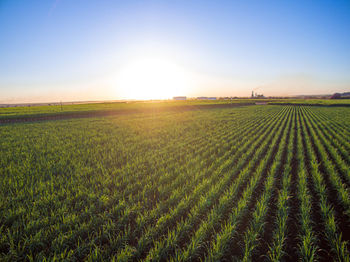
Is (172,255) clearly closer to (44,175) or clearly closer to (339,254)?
(339,254)

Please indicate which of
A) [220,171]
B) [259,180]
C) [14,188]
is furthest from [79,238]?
[259,180]

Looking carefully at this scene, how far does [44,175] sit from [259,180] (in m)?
7.91

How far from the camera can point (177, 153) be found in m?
8.52

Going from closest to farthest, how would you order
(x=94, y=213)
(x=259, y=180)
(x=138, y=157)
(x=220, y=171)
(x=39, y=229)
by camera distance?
(x=39, y=229) < (x=94, y=213) < (x=259, y=180) < (x=220, y=171) < (x=138, y=157)

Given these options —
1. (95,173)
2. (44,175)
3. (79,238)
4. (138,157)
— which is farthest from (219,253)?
(44,175)

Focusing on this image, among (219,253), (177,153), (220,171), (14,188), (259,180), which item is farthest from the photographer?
(177,153)

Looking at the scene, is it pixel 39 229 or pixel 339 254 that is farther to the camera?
pixel 39 229

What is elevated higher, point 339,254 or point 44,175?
point 44,175

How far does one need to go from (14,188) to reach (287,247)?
7441 mm

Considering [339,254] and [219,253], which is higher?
[219,253]

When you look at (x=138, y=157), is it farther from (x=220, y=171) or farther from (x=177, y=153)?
(x=220, y=171)

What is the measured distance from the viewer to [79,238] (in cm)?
295

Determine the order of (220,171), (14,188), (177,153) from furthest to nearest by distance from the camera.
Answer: (177,153) → (220,171) → (14,188)

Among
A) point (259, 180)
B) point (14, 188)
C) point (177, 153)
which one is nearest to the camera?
point (14, 188)
